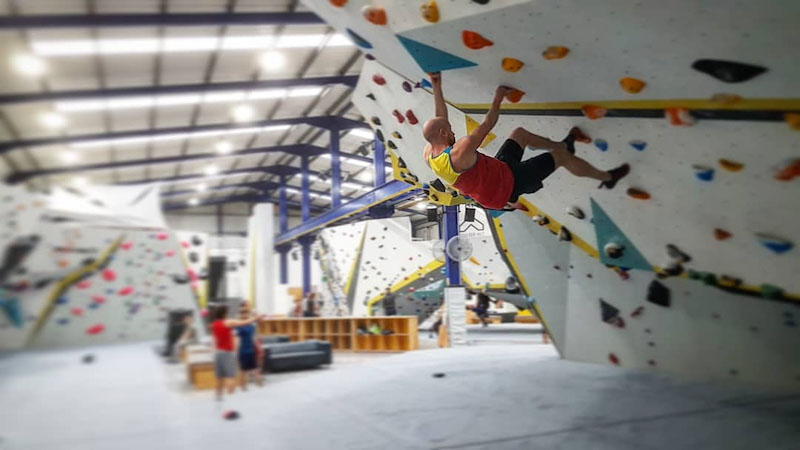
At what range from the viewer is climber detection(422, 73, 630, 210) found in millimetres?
2498

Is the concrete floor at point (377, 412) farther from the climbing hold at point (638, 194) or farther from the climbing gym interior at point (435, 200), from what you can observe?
the climbing hold at point (638, 194)

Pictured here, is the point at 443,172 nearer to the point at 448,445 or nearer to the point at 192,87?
the point at 192,87

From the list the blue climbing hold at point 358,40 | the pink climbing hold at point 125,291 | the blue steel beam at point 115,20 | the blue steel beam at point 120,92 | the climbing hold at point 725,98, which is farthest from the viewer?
the blue climbing hold at point 358,40

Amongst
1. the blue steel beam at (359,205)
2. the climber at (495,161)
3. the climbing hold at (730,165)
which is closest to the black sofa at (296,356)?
the blue steel beam at (359,205)

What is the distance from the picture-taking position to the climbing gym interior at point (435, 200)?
1.64m

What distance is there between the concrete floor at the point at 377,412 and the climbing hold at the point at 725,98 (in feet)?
6.81

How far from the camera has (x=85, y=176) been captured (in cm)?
175

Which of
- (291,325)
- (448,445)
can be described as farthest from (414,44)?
(291,325)

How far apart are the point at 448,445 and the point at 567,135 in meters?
2.12

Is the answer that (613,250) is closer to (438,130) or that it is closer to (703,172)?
(703,172)

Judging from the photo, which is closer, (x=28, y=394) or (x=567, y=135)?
(x=28, y=394)

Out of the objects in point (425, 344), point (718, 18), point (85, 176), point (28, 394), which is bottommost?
point (425, 344)

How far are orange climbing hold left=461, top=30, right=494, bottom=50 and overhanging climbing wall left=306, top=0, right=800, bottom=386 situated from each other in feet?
0.03

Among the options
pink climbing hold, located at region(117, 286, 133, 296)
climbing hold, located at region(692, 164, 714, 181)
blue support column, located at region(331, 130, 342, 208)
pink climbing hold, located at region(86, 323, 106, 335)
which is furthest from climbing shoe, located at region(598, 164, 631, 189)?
blue support column, located at region(331, 130, 342, 208)
